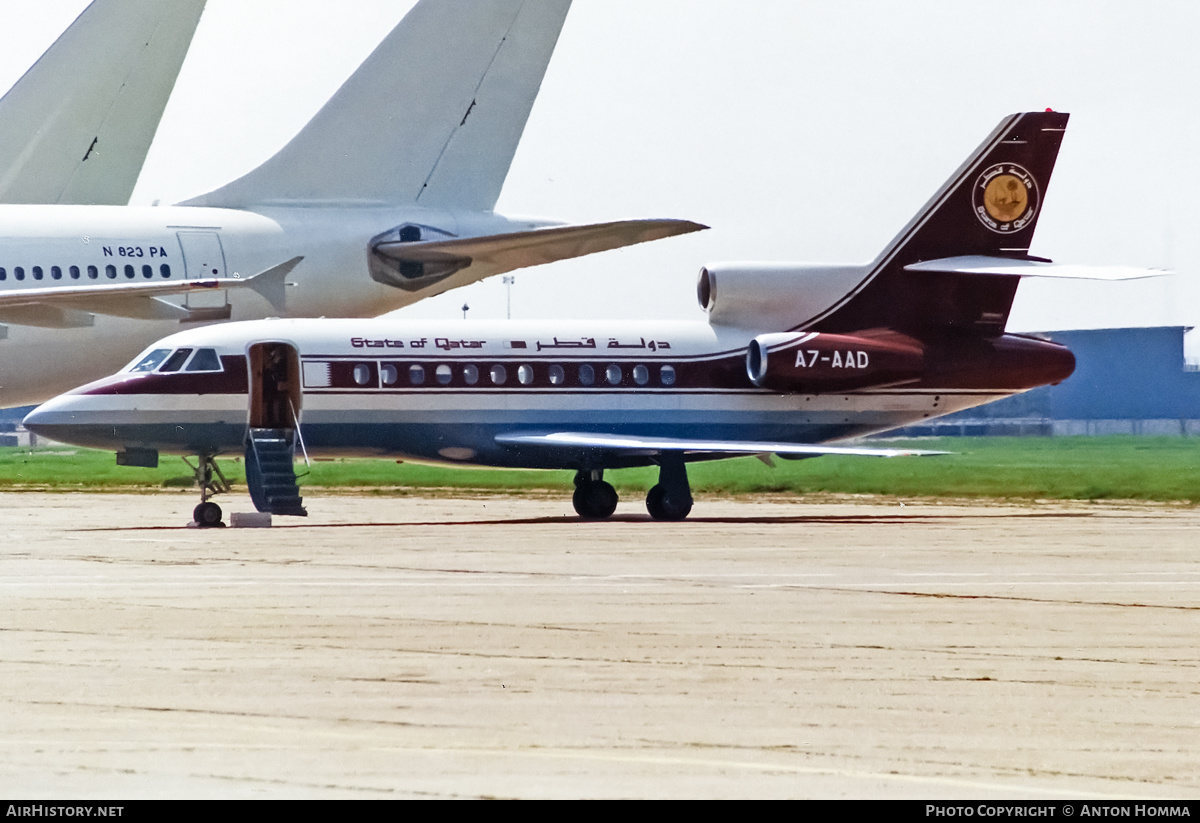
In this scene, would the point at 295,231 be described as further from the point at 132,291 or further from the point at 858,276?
the point at 858,276

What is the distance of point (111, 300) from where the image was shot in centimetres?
3119

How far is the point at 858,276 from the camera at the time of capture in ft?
103

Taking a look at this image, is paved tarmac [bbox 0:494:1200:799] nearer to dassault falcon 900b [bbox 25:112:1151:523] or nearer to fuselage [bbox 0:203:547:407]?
dassault falcon 900b [bbox 25:112:1151:523]

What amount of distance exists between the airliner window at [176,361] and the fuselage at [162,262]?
188 inches

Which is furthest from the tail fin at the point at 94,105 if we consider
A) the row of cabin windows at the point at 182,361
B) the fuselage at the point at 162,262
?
the row of cabin windows at the point at 182,361

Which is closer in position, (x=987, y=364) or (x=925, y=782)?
(x=925, y=782)

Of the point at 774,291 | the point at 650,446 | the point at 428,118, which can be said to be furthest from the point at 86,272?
the point at 774,291

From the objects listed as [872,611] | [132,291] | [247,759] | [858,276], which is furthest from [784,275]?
[247,759]

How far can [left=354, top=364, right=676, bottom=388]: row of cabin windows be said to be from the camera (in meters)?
29.1

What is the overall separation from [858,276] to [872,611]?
17937mm

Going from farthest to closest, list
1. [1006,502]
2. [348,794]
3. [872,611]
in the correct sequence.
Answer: [1006,502]
[872,611]
[348,794]

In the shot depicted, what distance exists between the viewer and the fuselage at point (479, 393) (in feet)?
92.3

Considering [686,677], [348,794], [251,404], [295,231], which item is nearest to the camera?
[348,794]

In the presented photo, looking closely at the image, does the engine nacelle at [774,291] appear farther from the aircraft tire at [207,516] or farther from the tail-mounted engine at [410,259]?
the aircraft tire at [207,516]
